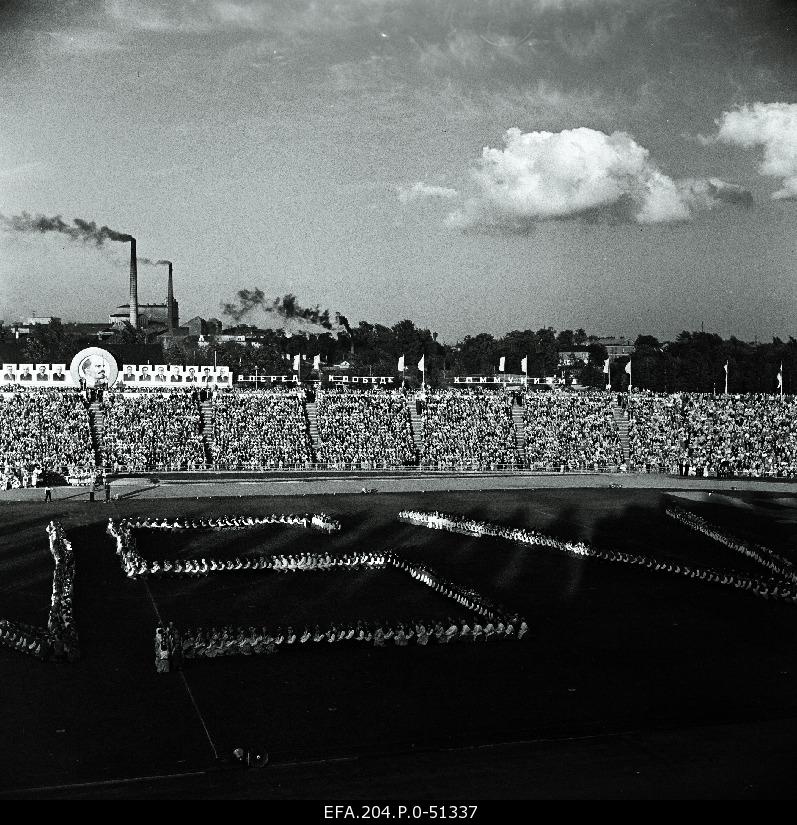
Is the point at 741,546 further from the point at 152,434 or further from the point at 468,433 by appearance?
the point at 152,434

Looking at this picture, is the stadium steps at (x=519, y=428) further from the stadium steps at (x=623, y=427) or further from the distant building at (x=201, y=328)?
the distant building at (x=201, y=328)

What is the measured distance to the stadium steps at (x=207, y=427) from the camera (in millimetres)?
67012

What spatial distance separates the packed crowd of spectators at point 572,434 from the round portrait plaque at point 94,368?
33.7m

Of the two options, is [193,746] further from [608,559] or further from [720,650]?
[608,559]

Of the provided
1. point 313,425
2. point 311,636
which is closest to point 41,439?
point 313,425

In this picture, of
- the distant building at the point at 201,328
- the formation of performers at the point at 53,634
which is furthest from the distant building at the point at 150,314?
the formation of performers at the point at 53,634

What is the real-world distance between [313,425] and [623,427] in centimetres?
2179

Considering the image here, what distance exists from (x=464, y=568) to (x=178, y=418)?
38.2 meters

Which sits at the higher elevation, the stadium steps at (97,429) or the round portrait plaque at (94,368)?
the round portrait plaque at (94,368)

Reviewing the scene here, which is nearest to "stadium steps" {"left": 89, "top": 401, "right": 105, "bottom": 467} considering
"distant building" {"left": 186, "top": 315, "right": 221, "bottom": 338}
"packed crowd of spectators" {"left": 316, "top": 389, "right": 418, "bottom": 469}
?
"packed crowd of spectators" {"left": 316, "top": 389, "right": 418, "bottom": 469}

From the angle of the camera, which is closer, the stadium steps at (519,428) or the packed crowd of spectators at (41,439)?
the packed crowd of spectators at (41,439)

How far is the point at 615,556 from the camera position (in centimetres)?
3781

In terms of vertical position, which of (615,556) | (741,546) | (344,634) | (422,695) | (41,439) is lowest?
(741,546)

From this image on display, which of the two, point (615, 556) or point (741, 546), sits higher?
point (615, 556)
